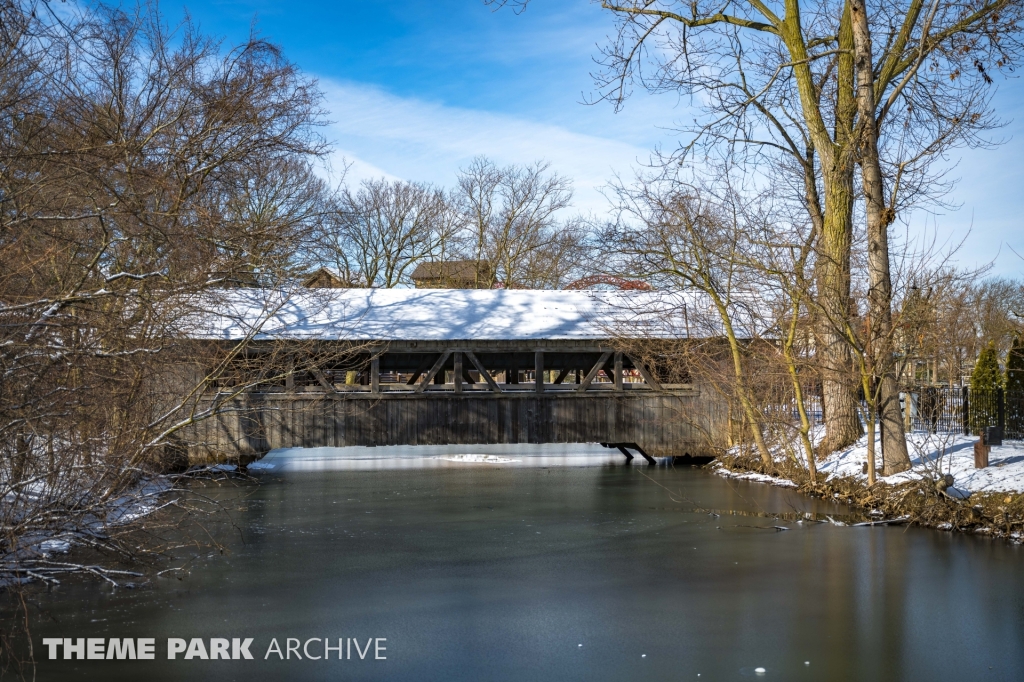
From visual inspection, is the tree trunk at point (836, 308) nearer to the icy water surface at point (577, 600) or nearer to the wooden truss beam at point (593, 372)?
the icy water surface at point (577, 600)

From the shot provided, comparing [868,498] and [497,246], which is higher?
[497,246]

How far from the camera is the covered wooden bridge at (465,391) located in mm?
16500

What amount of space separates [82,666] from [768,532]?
7102 mm

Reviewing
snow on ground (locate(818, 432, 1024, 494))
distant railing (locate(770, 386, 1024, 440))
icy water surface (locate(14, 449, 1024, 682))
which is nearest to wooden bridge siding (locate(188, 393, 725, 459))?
distant railing (locate(770, 386, 1024, 440))

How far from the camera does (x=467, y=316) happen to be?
18.0m

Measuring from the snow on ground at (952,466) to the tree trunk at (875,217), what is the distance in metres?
0.26

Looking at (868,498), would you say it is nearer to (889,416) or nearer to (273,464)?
(889,416)

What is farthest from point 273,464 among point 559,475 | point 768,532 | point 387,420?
point 768,532

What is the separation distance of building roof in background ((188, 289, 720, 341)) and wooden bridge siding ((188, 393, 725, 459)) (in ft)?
4.07

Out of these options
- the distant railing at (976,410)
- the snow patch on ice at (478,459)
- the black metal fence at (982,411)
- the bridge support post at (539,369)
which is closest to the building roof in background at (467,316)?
the bridge support post at (539,369)

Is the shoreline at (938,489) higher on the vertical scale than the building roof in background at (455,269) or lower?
lower

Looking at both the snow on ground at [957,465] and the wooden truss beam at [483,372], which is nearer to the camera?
the snow on ground at [957,465]

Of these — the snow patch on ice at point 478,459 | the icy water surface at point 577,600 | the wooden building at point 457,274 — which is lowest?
the icy water surface at point 577,600

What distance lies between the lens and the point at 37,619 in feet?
21.6
